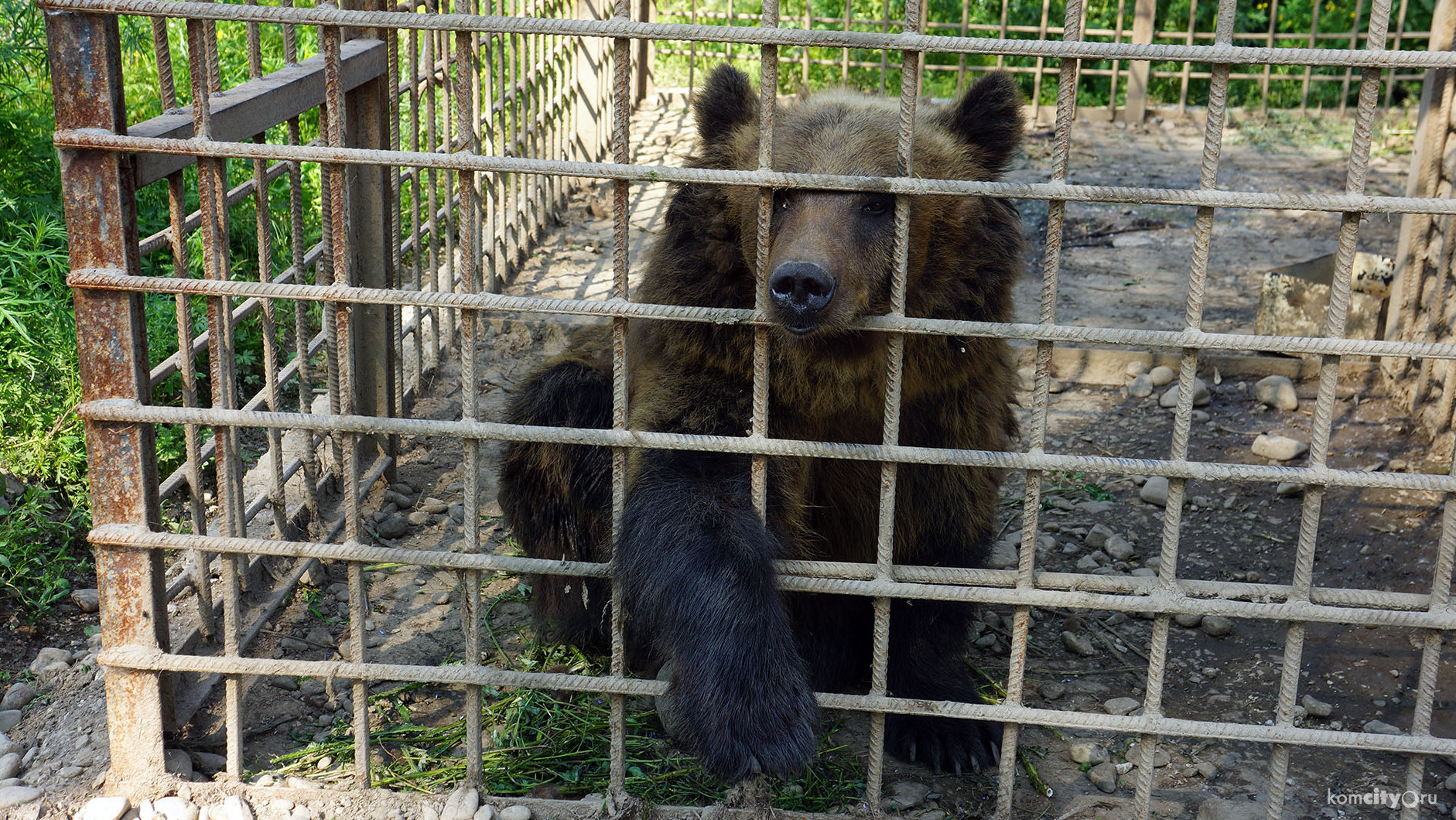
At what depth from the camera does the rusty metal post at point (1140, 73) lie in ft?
33.9

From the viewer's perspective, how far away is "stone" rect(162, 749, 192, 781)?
292 cm

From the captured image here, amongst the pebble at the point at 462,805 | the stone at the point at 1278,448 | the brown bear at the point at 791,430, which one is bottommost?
the pebble at the point at 462,805

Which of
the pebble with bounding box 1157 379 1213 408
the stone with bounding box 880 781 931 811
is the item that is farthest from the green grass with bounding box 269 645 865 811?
the pebble with bounding box 1157 379 1213 408

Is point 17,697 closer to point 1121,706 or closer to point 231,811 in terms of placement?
point 231,811

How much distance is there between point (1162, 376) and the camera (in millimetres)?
5762

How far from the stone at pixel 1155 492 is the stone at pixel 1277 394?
3.24ft

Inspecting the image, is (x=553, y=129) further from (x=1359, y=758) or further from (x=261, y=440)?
(x=1359, y=758)

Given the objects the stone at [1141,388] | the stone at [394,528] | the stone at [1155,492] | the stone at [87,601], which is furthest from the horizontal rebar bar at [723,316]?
the stone at [1141,388]

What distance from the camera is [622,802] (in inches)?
113

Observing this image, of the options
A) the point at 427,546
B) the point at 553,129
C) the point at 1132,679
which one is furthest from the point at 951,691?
the point at 553,129

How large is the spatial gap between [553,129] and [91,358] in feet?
17.7

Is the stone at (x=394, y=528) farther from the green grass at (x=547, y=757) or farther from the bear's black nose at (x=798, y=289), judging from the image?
the bear's black nose at (x=798, y=289)

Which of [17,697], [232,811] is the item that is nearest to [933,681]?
[232,811]

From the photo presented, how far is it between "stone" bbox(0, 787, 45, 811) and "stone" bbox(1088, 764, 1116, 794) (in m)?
2.67
